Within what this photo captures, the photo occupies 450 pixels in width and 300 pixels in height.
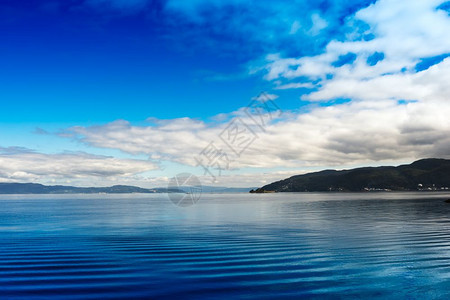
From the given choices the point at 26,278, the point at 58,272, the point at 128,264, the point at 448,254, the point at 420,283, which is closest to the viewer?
the point at 420,283

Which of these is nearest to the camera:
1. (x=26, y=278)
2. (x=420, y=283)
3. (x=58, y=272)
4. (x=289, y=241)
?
(x=420, y=283)

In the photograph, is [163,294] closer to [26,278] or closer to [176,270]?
[176,270]

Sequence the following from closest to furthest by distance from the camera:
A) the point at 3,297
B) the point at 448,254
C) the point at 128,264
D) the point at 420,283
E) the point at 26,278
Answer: the point at 3,297
the point at 420,283
the point at 26,278
the point at 128,264
the point at 448,254

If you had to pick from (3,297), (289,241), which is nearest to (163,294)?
(3,297)

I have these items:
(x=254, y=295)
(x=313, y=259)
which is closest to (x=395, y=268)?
(x=313, y=259)

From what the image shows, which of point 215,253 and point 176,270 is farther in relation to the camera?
point 215,253

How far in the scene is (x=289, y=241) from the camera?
128 ft

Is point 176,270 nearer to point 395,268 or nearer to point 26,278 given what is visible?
point 26,278

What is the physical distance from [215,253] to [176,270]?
740 centimetres

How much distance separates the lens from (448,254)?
100 ft

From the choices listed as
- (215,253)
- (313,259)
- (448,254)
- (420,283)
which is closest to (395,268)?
(420,283)

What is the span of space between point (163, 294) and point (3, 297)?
8.09 metres

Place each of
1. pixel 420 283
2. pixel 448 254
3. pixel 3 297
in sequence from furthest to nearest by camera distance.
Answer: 1. pixel 448 254
2. pixel 420 283
3. pixel 3 297

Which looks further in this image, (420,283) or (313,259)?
(313,259)
